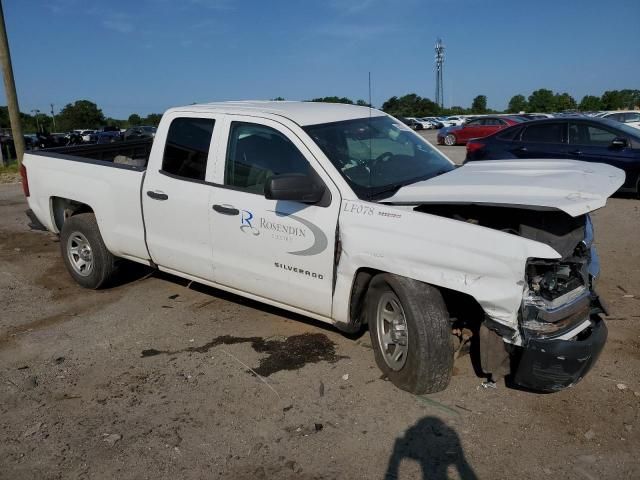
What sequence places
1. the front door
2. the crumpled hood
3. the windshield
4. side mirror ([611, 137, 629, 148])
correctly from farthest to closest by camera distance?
side mirror ([611, 137, 629, 148]), the windshield, the front door, the crumpled hood

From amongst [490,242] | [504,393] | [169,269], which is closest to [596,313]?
[504,393]

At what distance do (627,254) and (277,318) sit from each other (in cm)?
439

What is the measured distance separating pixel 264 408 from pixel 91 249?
304 centimetres

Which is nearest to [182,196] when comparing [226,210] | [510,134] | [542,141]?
[226,210]

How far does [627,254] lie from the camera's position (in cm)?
679

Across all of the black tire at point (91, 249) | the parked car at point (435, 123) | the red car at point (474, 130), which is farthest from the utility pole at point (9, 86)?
the parked car at point (435, 123)

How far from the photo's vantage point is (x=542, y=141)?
35.7ft

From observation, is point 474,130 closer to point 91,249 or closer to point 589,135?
point 589,135

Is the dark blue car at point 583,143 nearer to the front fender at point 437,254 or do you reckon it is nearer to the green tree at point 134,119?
the front fender at point 437,254

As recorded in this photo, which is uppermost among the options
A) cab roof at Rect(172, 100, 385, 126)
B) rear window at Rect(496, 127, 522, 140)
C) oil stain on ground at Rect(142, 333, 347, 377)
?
cab roof at Rect(172, 100, 385, 126)

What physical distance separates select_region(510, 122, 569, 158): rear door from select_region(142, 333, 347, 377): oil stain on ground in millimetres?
7562

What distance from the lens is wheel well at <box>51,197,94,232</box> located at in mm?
6148

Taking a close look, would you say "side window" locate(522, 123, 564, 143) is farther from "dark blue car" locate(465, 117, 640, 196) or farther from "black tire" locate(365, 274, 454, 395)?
"black tire" locate(365, 274, 454, 395)

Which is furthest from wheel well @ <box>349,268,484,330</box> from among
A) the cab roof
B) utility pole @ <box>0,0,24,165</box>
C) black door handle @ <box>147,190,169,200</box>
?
utility pole @ <box>0,0,24,165</box>
